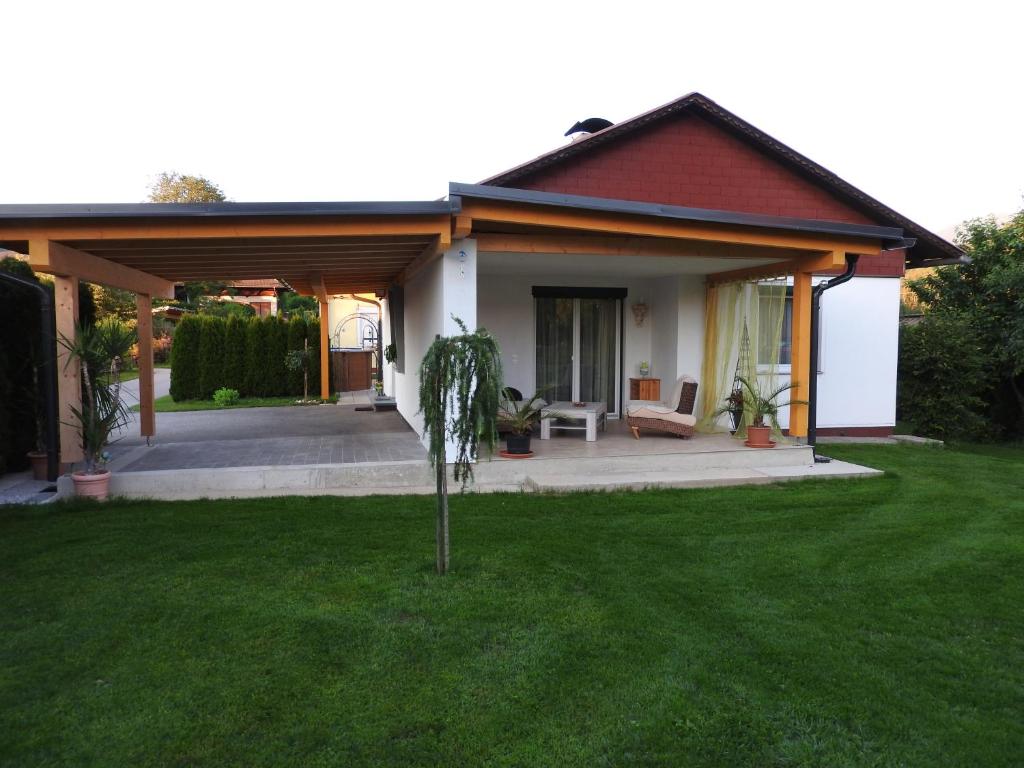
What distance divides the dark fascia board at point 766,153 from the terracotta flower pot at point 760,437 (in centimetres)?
485

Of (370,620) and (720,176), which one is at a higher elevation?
(720,176)

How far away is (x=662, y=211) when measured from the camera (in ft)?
23.5

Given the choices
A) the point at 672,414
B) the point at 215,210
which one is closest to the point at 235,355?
the point at 215,210

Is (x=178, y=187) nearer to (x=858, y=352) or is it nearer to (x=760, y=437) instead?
(x=858, y=352)

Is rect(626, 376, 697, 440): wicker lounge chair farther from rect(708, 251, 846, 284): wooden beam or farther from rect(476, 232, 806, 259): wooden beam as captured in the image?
rect(476, 232, 806, 259): wooden beam

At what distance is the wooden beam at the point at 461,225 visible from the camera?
269 inches

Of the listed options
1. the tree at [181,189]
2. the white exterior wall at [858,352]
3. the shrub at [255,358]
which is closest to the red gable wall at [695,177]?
the white exterior wall at [858,352]

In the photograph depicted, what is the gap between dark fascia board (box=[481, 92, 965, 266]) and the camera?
11.0 m

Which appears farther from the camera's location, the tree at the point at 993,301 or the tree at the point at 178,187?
the tree at the point at 178,187

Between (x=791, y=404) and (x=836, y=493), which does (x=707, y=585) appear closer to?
(x=836, y=493)

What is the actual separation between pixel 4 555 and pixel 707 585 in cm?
479

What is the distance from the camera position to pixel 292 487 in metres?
7.09

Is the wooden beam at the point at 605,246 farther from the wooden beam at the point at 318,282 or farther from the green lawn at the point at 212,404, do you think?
the green lawn at the point at 212,404

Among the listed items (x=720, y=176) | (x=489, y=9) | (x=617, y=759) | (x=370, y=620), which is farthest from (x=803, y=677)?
(x=489, y=9)
